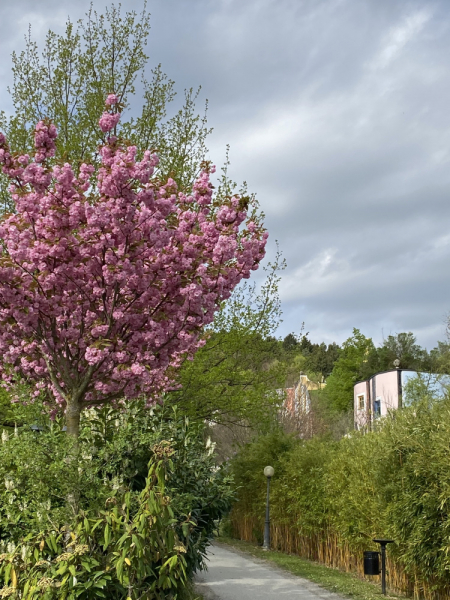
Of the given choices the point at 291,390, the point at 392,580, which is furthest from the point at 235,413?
the point at 291,390

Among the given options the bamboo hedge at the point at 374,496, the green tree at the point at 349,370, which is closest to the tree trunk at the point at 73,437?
the bamboo hedge at the point at 374,496

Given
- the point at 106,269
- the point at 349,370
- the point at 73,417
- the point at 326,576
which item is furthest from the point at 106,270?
the point at 349,370

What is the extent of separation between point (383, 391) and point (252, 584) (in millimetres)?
18914

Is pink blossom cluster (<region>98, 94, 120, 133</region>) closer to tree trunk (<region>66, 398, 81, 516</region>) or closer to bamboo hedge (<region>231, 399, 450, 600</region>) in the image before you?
tree trunk (<region>66, 398, 81, 516</region>)

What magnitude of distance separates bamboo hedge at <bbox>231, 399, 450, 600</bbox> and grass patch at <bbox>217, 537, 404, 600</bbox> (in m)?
0.40

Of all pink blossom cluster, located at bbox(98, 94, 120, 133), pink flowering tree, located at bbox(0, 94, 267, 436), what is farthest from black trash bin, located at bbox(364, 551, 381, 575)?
pink blossom cluster, located at bbox(98, 94, 120, 133)

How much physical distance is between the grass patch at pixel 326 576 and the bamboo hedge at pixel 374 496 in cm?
40

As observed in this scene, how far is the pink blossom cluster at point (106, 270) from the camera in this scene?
590cm

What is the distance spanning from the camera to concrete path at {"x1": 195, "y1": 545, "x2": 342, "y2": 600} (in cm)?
A: 897

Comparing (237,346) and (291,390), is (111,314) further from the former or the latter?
(291,390)

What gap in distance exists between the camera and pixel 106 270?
231 inches

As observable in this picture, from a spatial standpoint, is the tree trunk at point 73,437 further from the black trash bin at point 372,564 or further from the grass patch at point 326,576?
the black trash bin at point 372,564

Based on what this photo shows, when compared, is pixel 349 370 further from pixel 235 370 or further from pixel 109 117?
pixel 109 117

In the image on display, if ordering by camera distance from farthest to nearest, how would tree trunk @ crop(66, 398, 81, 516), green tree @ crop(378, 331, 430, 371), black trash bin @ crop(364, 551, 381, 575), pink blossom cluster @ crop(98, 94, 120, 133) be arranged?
1. green tree @ crop(378, 331, 430, 371)
2. black trash bin @ crop(364, 551, 381, 575)
3. pink blossom cluster @ crop(98, 94, 120, 133)
4. tree trunk @ crop(66, 398, 81, 516)
